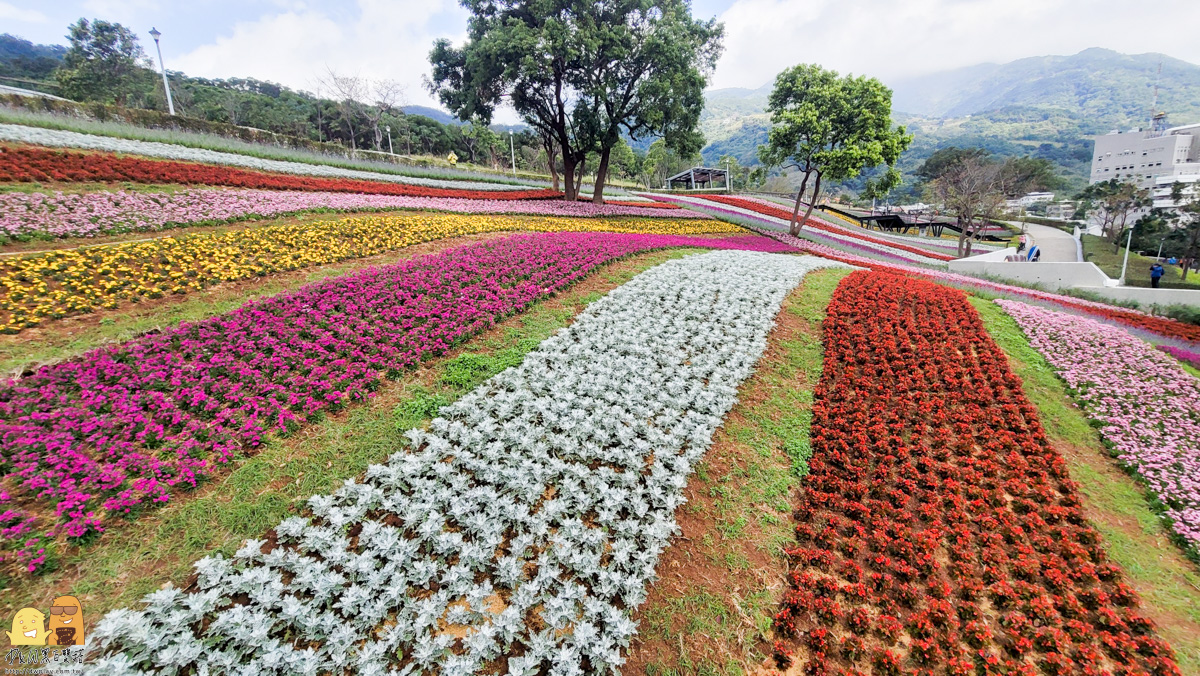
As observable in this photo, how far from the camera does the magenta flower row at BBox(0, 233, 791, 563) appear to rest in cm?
396

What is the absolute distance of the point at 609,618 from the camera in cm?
365

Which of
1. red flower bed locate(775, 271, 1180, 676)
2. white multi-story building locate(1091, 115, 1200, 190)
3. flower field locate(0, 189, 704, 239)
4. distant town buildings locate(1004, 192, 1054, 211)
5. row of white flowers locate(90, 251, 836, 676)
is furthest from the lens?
distant town buildings locate(1004, 192, 1054, 211)

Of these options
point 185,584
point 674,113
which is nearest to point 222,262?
point 185,584

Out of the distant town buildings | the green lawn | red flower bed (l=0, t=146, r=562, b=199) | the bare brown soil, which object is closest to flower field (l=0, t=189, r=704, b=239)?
red flower bed (l=0, t=146, r=562, b=199)

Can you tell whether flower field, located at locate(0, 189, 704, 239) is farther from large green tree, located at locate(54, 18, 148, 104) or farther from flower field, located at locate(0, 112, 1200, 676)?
large green tree, located at locate(54, 18, 148, 104)

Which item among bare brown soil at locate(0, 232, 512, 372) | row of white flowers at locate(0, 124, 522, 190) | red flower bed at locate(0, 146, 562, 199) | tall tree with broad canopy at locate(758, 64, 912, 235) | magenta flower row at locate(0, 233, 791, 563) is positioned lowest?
magenta flower row at locate(0, 233, 791, 563)

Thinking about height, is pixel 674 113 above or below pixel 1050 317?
above

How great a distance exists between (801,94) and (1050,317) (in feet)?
54.8

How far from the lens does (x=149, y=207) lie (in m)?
10.9

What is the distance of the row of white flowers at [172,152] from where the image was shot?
47.7ft

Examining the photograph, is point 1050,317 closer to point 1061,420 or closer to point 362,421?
point 1061,420

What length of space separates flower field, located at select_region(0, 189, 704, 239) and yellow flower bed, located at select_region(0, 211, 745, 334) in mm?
1651

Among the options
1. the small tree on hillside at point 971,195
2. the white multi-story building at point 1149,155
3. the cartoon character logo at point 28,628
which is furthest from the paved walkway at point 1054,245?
the white multi-story building at point 1149,155

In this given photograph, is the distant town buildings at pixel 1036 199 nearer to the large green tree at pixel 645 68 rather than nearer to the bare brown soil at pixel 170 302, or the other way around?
the large green tree at pixel 645 68
